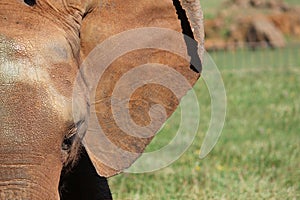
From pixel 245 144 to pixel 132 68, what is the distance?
454 cm

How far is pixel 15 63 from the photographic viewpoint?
3188 mm

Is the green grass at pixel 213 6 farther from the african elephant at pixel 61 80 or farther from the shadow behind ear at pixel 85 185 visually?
the african elephant at pixel 61 80

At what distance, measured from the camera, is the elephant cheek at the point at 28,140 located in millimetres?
3072

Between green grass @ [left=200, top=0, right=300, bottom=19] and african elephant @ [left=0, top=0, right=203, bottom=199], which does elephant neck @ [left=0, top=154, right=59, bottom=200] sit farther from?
green grass @ [left=200, top=0, right=300, bottom=19]

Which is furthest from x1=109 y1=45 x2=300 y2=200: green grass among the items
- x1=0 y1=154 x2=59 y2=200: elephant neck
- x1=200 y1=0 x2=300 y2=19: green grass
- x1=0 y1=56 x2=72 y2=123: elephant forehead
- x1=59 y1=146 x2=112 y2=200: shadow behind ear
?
x1=200 y1=0 x2=300 y2=19: green grass

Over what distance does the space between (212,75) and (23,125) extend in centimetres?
1131

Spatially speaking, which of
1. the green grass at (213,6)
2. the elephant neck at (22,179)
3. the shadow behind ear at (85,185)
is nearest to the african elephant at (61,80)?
the elephant neck at (22,179)

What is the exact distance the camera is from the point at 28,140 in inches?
123

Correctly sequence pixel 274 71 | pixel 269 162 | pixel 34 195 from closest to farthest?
1. pixel 34 195
2. pixel 269 162
3. pixel 274 71

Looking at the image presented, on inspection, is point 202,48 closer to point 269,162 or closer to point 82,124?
point 82,124

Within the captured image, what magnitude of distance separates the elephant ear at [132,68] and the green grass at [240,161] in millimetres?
1925

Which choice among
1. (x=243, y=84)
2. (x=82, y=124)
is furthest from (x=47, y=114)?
(x=243, y=84)

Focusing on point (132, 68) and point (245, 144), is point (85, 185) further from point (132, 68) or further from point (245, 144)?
point (245, 144)

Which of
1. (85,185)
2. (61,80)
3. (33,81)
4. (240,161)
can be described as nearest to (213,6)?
(240,161)
